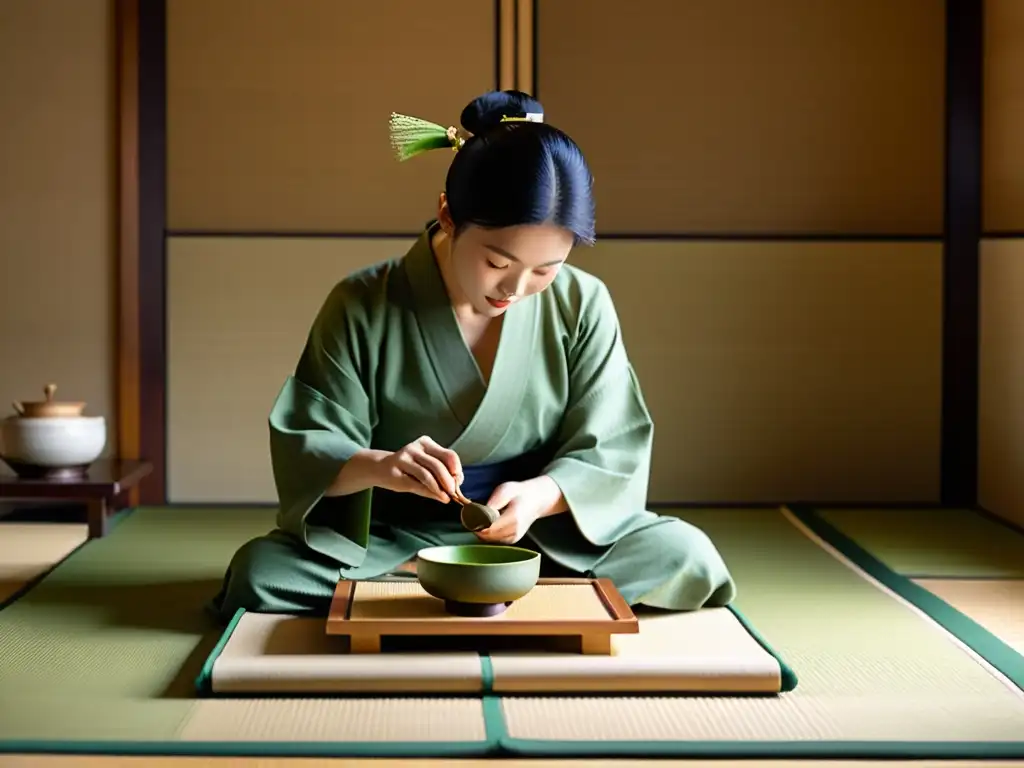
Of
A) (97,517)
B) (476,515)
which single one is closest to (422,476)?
(476,515)

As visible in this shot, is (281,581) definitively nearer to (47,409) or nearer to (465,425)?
(465,425)

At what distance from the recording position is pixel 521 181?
93.4 inches

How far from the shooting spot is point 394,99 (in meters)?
4.32

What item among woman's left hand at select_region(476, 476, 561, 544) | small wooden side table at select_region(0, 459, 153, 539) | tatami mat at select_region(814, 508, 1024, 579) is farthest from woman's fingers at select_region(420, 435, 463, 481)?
small wooden side table at select_region(0, 459, 153, 539)

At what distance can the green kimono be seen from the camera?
8.68ft

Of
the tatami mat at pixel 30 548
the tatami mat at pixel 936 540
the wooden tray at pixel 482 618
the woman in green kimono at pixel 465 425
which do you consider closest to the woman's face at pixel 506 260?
the woman in green kimono at pixel 465 425

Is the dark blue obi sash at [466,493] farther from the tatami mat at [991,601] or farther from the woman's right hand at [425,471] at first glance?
the tatami mat at [991,601]

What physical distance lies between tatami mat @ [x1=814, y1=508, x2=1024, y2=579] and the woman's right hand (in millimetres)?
1440

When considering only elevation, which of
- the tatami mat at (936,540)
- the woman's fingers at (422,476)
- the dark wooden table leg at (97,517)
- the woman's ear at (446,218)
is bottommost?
the tatami mat at (936,540)

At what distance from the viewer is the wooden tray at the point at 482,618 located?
2258 millimetres

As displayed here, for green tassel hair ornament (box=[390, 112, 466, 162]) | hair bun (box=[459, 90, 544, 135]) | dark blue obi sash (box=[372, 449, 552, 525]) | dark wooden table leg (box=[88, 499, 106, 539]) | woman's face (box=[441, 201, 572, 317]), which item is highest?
hair bun (box=[459, 90, 544, 135])

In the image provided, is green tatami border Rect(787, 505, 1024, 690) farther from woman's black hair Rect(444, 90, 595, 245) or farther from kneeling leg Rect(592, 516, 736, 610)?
woman's black hair Rect(444, 90, 595, 245)

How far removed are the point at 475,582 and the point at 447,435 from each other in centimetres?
56

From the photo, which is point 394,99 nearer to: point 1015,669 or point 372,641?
point 372,641
